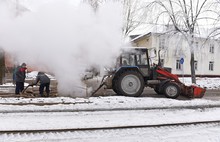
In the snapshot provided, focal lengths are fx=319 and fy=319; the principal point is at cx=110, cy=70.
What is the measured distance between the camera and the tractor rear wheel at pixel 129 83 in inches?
637

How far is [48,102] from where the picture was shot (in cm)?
1398

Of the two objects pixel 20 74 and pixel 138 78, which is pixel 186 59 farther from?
pixel 20 74

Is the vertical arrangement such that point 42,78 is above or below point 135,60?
below

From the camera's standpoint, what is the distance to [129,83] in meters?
16.3

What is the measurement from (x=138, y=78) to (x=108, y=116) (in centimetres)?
482

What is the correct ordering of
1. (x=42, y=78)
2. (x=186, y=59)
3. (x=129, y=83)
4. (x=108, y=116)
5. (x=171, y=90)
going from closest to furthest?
(x=108, y=116), (x=42, y=78), (x=129, y=83), (x=171, y=90), (x=186, y=59)

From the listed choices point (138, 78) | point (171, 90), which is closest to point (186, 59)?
point (171, 90)

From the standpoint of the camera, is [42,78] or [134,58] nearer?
[42,78]

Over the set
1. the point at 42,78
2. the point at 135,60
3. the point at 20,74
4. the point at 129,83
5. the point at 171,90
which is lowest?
the point at 171,90

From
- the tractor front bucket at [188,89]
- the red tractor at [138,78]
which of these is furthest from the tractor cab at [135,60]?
the tractor front bucket at [188,89]

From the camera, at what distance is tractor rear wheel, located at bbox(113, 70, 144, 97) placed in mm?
16188

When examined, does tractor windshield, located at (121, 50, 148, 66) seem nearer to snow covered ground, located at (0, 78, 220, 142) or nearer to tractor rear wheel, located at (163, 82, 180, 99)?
tractor rear wheel, located at (163, 82, 180, 99)

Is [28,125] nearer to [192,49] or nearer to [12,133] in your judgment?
[12,133]

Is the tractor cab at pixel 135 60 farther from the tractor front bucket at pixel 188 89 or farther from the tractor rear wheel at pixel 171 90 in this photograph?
the tractor rear wheel at pixel 171 90
